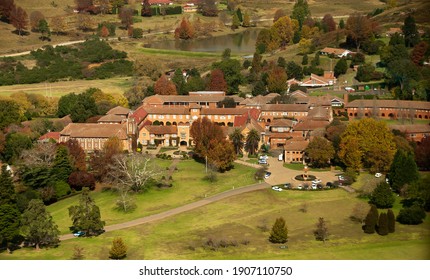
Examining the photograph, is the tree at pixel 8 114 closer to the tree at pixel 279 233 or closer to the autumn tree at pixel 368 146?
the autumn tree at pixel 368 146

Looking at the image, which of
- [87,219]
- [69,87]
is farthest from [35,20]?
[87,219]

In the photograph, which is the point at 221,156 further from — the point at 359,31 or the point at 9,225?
the point at 359,31

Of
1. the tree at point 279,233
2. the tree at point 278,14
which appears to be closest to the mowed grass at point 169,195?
Answer: the tree at point 279,233

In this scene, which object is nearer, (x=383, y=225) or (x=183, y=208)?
(x=383, y=225)

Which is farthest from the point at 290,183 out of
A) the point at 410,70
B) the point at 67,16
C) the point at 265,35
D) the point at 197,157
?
the point at 67,16

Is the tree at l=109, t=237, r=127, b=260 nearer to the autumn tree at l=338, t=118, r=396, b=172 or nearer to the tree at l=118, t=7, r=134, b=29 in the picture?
the autumn tree at l=338, t=118, r=396, b=172

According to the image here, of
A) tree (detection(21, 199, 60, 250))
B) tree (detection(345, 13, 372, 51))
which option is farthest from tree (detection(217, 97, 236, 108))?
tree (detection(21, 199, 60, 250))

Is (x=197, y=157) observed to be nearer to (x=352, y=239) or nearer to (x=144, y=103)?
(x=144, y=103)
